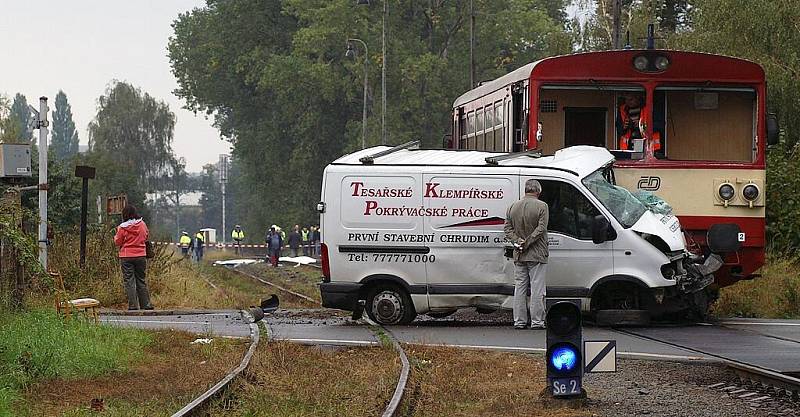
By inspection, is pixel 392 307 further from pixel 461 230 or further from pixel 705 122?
pixel 705 122

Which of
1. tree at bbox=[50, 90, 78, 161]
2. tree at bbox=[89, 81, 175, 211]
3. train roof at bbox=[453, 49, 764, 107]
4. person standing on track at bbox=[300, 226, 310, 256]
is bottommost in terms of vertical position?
person standing on track at bbox=[300, 226, 310, 256]

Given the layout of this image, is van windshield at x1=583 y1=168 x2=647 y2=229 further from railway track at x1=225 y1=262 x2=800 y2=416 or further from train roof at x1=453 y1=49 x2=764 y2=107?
train roof at x1=453 y1=49 x2=764 y2=107

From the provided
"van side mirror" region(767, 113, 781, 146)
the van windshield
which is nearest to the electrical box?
the van windshield

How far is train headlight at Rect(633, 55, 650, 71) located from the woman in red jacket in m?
7.35

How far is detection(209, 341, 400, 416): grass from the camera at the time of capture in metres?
9.91

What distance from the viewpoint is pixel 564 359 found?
10133mm

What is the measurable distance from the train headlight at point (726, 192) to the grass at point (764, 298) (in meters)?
2.30

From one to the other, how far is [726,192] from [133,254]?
8421 mm

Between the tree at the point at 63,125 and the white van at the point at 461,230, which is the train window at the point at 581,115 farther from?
the tree at the point at 63,125

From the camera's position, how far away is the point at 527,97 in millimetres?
18156

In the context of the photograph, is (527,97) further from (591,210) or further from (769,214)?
(769,214)

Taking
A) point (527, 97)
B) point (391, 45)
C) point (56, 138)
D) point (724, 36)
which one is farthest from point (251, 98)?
point (56, 138)

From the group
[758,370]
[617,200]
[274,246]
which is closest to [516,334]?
[617,200]

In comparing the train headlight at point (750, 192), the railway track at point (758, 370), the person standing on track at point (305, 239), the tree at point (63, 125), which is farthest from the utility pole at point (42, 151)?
the tree at point (63, 125)
